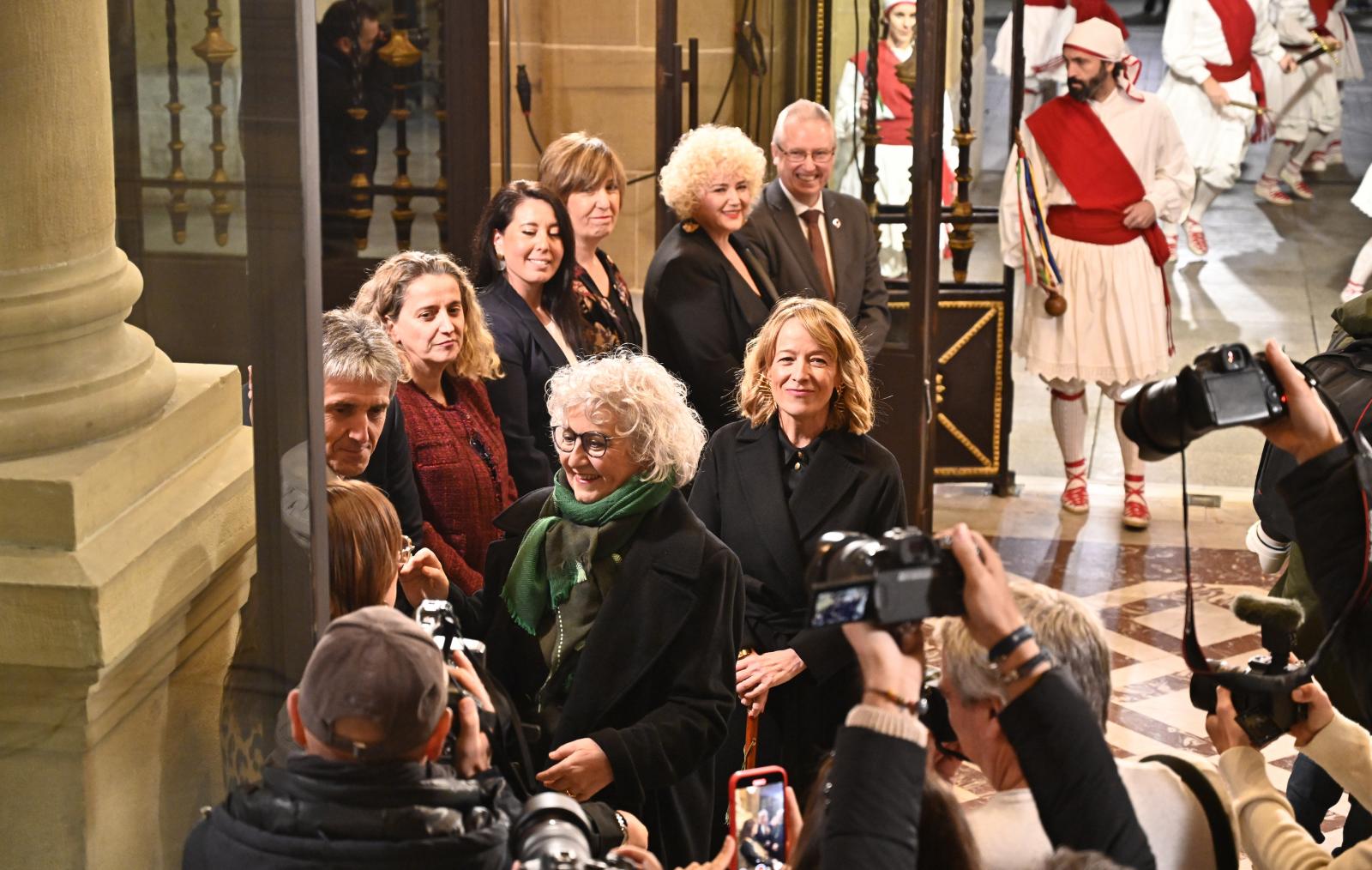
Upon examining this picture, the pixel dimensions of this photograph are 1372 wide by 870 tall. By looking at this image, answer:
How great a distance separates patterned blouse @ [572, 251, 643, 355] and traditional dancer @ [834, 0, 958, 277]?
1.82 meters

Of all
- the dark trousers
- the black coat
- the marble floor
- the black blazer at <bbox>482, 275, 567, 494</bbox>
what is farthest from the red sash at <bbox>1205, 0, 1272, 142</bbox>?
the black coat

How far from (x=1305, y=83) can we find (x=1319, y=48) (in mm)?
243

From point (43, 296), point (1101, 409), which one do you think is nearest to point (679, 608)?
point (43, 296)

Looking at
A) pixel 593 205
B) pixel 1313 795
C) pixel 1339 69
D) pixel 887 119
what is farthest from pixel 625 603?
pixel 1339 69

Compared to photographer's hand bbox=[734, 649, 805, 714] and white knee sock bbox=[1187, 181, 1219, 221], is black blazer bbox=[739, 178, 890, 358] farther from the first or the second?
white knee sock bbox=[1187, 181, 1219, 221]

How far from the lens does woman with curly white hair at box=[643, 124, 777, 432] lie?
189 inches

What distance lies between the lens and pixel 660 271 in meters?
4.88

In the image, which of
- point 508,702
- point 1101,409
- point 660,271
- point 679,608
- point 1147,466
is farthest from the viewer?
point 1101,409

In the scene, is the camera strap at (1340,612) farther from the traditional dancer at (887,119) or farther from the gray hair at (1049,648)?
the traditional dancer at (887,119)

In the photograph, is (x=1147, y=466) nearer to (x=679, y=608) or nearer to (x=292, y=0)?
(x=679, y=608)

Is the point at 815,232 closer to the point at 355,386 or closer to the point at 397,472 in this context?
the point at 397,472

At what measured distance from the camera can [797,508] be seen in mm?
3648

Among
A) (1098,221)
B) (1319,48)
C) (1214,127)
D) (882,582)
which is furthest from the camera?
(1319,48)

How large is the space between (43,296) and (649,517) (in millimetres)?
1206
